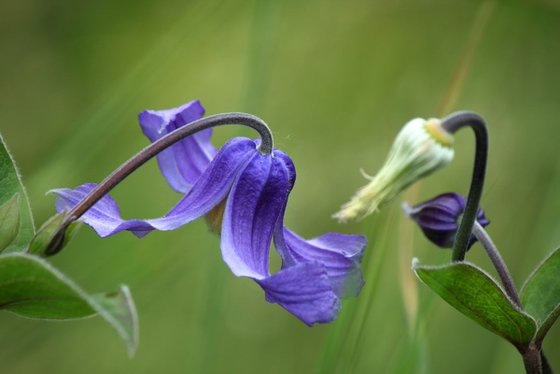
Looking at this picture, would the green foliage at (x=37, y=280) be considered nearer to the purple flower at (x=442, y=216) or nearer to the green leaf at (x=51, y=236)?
the green leaf at (x=51, y=236)

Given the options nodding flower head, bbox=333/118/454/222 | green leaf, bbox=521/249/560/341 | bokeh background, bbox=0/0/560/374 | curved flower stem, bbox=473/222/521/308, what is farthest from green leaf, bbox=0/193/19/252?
bokeh background, bbox=0/0/560/374

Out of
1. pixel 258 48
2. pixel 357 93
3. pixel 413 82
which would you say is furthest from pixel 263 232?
pixel 357 93

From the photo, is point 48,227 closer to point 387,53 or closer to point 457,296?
point 457,296

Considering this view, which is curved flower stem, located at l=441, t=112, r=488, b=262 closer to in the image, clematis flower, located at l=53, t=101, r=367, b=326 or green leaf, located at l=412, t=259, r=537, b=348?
green leaf, located at l=412, t=259, r=537, b=348

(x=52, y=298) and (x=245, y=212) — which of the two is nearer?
(x=52, y=298)

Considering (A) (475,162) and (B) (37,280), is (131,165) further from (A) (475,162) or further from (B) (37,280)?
(A) (475,162)

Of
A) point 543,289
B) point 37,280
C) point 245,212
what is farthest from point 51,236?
point 543,289

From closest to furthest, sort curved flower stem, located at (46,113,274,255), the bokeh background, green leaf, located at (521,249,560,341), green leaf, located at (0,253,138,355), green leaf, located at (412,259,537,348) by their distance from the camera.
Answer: green leaf, located at (0,253,138,355), curved flower stem, located at (46,113,274,255), green leaf, located at (412,259,537,348), green leaf, located at (521,249,560,341), the bokeh background
